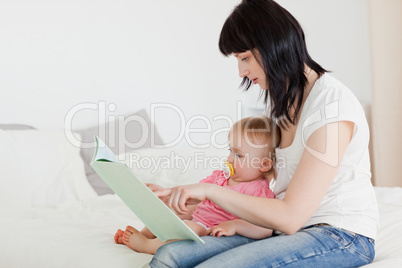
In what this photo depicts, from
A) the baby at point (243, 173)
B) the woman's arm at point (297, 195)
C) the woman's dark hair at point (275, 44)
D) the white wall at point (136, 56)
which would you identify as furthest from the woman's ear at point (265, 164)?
the white wall at point (136, 56)

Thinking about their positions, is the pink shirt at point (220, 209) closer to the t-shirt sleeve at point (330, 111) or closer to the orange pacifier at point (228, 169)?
the orange pacifier at point (228, 169)

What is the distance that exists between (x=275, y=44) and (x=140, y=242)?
60 cm

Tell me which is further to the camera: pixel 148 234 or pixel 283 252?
pixel 148 234

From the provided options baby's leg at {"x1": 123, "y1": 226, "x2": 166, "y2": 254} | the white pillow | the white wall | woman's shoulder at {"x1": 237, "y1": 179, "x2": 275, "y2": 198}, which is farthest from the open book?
the white wall

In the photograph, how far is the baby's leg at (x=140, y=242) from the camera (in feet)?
4.13

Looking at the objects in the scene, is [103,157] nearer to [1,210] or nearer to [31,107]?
[1,210]

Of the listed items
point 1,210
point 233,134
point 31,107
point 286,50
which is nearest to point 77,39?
point 31,107

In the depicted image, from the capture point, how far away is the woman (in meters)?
1.04

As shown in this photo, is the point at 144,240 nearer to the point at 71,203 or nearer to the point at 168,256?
the point at 168,256

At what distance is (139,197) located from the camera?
1.01 meters

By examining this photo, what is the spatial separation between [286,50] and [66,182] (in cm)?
129

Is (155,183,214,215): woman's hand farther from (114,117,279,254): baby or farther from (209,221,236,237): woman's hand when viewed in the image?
(114,117,279,254): baby

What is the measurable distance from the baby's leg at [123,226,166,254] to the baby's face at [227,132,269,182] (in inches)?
12.3

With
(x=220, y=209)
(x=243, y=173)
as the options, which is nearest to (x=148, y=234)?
(x=220, y=209)
